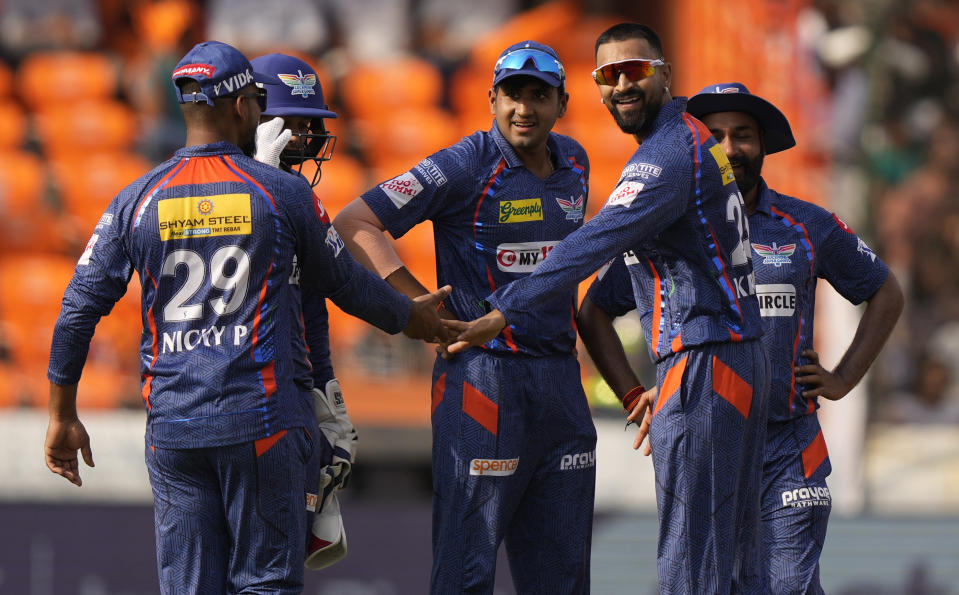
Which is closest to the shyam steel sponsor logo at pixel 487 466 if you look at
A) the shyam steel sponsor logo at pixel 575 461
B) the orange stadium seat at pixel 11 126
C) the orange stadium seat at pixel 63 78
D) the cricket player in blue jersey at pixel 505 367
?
the cricket player in blue jersey at pixel 505 367

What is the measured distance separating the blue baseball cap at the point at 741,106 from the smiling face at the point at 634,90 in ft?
1.49

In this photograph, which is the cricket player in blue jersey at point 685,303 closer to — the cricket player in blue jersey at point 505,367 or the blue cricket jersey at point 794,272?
the cricket player in blue jersey at point 505,367

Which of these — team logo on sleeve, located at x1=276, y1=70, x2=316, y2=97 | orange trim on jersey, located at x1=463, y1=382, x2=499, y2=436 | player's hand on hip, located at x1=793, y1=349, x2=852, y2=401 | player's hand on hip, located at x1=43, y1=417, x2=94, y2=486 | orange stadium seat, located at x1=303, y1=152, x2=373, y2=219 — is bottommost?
player's hand on hip, located at x1=43, y1=417, x2=94, y2=486

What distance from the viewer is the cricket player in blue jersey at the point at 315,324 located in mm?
4387

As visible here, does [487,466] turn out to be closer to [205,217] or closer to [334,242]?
[334,242]

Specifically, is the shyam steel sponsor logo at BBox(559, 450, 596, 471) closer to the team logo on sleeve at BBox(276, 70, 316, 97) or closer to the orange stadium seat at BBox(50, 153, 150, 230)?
the team logo on sleeve at BBox(276, 70, 316, 97)

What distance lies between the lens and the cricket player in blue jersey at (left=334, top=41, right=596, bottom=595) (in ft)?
14.3

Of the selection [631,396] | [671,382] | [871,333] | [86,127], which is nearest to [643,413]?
[631,396]

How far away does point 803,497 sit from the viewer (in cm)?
468

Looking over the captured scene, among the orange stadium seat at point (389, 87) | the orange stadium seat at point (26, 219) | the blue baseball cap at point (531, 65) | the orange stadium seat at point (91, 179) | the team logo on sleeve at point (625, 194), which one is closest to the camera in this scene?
the team logo on sleeve at point (625, 194)

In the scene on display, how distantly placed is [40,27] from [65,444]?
10505 mm

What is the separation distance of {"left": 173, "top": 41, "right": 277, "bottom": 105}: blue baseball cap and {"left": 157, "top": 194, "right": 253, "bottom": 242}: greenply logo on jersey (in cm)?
34

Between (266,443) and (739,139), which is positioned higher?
(739,139)

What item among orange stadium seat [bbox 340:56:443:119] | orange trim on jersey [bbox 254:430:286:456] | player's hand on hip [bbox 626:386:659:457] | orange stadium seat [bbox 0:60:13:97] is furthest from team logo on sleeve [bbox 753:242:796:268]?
orange stadium seat [bbox 0:60:13:97]
